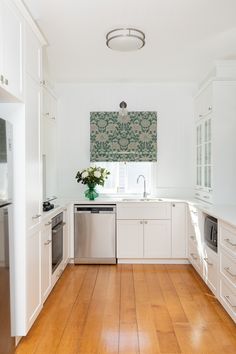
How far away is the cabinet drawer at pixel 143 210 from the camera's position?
439 cm

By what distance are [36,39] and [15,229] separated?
5.59ft

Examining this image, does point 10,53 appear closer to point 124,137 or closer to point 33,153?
point 33,153

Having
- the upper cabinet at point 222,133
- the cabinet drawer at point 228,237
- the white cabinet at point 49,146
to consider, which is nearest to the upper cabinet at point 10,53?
the white cabinet at point 49,146

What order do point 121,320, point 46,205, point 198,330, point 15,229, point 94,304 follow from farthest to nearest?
point 46,205 < point 94,304 < point 121,320 < point 198,330 < point 15,229

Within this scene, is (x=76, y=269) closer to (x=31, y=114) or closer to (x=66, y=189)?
(x=66, y=189)

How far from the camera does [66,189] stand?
4.99 metres

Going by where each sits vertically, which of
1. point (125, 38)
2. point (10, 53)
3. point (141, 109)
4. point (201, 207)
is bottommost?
point (201, 207)

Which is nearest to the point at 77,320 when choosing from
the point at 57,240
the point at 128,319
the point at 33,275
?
the point at 128,319

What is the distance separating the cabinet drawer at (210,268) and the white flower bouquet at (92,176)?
182cm

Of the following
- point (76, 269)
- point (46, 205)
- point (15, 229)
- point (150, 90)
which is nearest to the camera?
point (15, 229)

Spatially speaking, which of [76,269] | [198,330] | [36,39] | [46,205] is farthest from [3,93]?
[76,269]

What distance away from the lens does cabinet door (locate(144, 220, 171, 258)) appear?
4402 mm

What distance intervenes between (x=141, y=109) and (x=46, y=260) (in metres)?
2.87

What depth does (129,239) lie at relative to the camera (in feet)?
14.5
